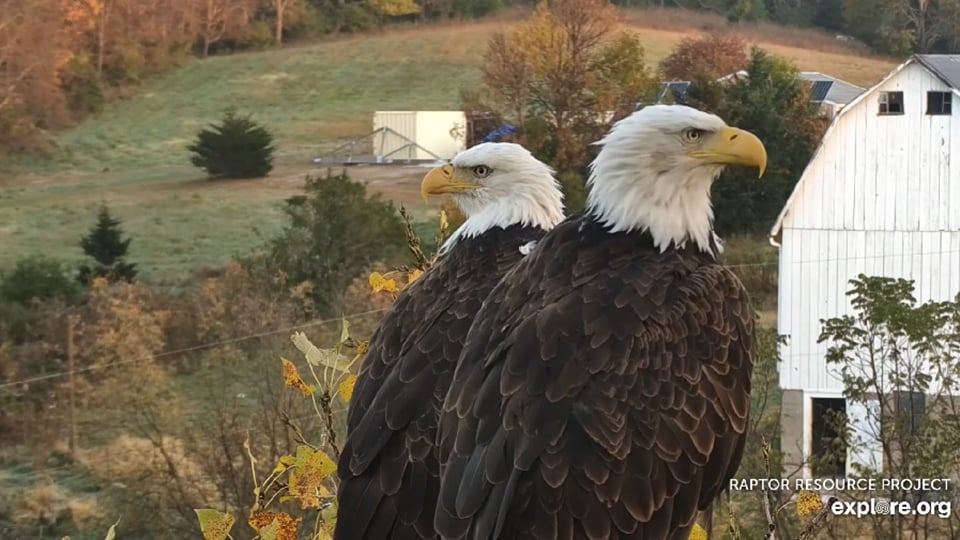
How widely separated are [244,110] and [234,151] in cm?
126

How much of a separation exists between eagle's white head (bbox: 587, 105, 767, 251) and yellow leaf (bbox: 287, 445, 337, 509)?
0.76m

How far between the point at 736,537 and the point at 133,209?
14332 millimetres

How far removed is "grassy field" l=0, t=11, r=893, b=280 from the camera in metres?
14.8

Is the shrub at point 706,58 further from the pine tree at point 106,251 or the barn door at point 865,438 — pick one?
the barn door at point 865,438

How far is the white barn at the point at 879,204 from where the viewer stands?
9828 mm

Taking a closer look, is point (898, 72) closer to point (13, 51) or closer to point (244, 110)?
point (244, 110)

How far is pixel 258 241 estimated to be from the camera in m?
14.2

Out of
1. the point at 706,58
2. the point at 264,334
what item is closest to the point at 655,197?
the point at 264,334

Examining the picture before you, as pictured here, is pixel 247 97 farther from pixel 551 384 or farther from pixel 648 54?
pixel 551 384

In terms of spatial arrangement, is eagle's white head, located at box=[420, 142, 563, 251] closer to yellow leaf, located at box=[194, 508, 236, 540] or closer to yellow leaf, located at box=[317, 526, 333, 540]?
yellow leaf, located at box=[317, 526, 333, 540]

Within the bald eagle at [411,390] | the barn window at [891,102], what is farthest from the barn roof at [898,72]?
the bald eagle at [411,390]

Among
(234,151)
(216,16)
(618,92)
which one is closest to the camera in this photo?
(618,92)

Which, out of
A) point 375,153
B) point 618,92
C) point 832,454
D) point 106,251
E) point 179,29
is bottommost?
point 832,454

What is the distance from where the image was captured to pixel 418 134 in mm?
15570
